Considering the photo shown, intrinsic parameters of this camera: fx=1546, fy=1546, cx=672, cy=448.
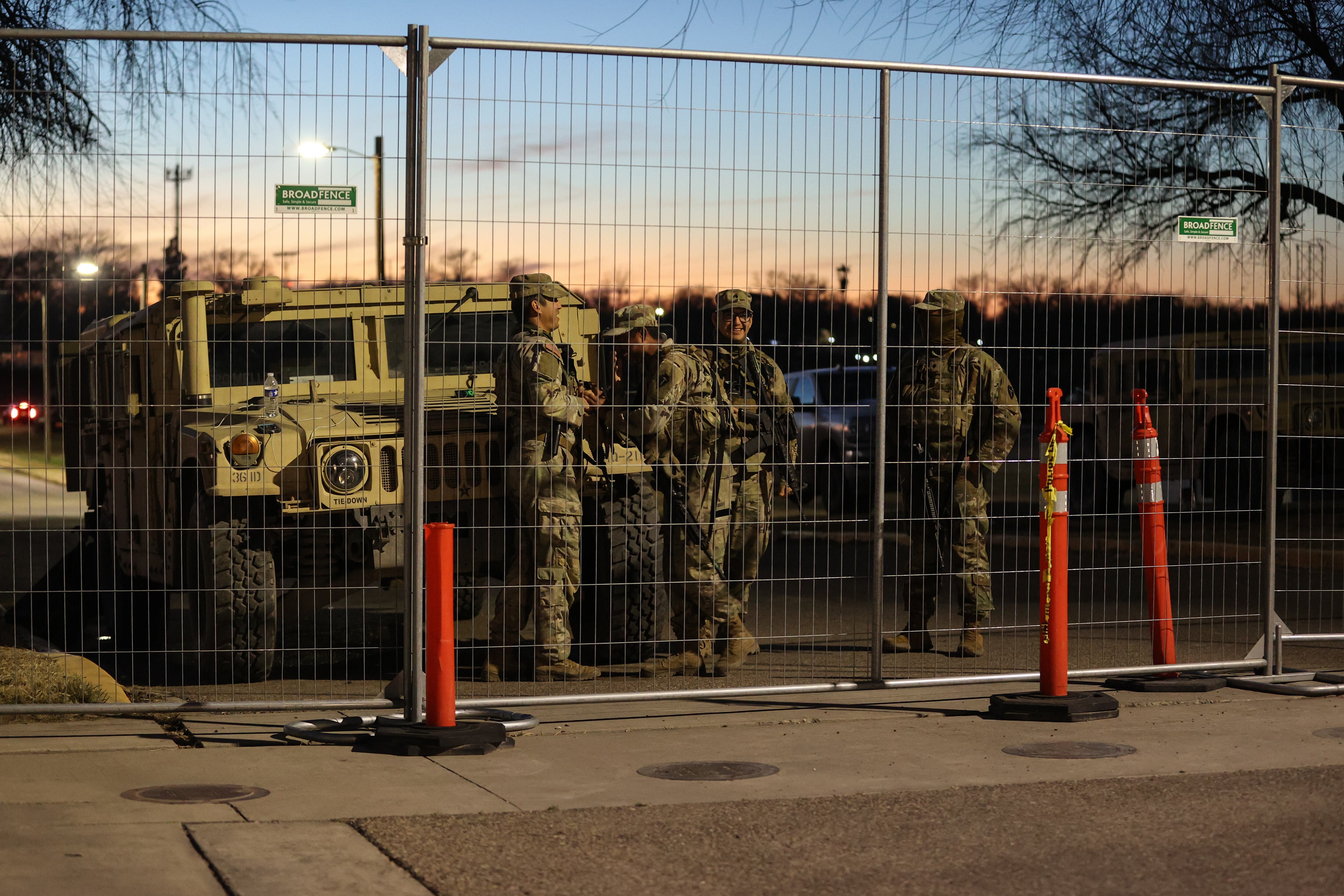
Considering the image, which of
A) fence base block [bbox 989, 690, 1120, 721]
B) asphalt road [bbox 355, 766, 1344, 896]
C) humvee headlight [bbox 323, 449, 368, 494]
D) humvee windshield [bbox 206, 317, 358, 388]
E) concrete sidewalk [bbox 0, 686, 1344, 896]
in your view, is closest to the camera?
asphalt road [bbox 355, 766, 1344, 896]

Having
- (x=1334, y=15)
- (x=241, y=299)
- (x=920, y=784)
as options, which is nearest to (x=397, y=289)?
(x=241, y=299)

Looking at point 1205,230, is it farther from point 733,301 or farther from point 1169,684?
point 733,301

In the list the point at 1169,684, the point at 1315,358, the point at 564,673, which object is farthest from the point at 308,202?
the point at 1315,358

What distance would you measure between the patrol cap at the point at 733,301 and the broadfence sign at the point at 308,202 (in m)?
1.96

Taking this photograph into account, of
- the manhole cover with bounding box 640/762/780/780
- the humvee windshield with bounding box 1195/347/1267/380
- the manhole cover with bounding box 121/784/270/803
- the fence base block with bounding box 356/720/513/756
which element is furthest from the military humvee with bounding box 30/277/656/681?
the humvee windshield with bounding box 1195/347/1267/380

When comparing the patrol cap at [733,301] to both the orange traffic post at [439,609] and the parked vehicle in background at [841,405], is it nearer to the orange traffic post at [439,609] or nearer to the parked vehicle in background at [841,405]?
the parked vehicle in background at [841,405]

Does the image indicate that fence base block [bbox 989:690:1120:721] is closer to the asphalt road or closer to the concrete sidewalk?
the concrete sidewalk

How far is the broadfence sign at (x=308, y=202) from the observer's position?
22.1 feet

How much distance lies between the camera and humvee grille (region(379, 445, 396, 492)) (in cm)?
806

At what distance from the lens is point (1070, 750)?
6531 mm

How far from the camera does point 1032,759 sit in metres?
6.36

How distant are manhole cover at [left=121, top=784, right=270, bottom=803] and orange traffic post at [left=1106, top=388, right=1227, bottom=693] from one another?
4532mm

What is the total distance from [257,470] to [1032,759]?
4101 mm

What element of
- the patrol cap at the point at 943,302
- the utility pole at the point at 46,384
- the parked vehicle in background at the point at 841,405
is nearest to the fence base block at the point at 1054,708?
the parked vehicle in background at the point at 841,405
